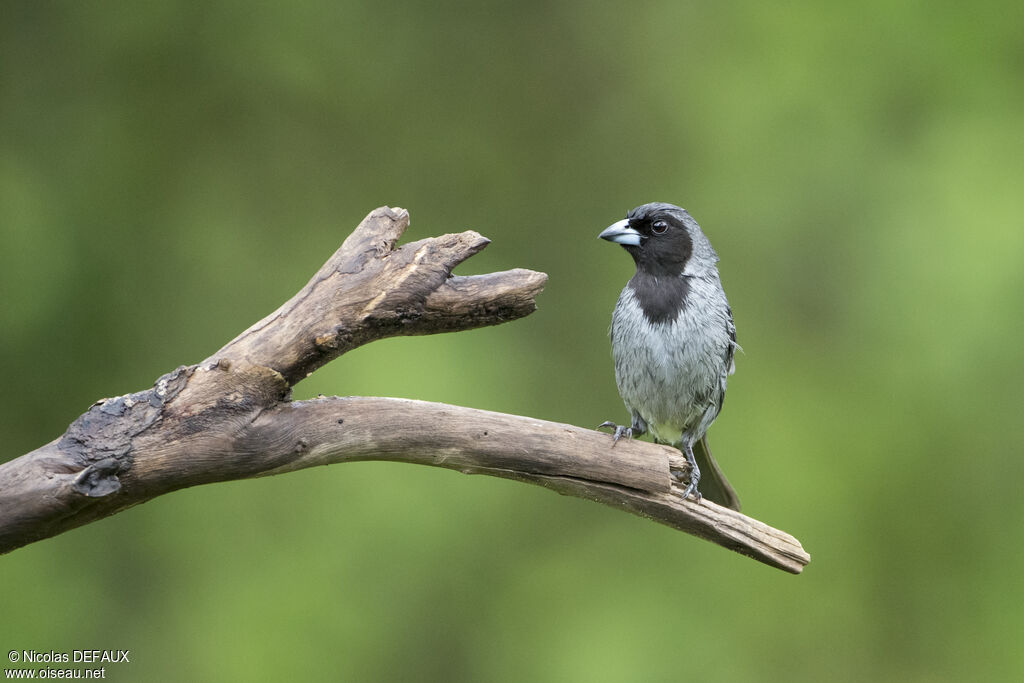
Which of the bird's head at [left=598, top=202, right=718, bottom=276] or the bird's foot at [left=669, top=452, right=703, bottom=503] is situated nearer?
the bird's foot at [left=669, top=452, right=703, bottom=503]

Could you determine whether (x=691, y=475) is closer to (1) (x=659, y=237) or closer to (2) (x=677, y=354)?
(2) (x=677, y=354)

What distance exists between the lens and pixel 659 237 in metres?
4.19

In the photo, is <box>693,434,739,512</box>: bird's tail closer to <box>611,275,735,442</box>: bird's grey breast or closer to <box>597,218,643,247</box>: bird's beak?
<box>611,275,735,442</box>: bird's grey breast

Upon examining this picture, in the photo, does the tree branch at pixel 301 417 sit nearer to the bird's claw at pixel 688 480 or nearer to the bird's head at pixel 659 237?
the bird's claw at pixel 688 480

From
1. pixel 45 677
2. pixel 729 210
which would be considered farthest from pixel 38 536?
pixel 729 210

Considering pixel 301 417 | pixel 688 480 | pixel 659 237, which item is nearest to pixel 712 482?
pixel 688 480

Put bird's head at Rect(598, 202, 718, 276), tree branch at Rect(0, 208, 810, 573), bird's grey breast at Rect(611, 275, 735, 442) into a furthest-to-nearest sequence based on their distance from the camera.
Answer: bird's head at Rect(598, 202, 718, 276)
bird's grey breast at Rect(611, 275, 735, 442)
tree branch at Rect(0, 208, 810, 573)

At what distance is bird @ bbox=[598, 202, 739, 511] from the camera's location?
4.07 meters

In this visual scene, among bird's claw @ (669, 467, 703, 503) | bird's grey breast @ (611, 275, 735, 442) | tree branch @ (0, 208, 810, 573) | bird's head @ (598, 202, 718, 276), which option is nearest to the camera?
tree branch @ (0, 208, 810, 573)

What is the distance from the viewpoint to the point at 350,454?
10.4 feet

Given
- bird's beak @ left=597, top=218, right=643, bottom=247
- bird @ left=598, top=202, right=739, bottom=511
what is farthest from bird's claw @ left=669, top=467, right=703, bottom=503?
bird's beak @ left=597, top=218, right=643, bottom=247

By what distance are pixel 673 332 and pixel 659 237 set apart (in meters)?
0.42

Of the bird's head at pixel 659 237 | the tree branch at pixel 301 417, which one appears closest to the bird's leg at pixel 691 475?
the tree branch at pixel 301 417

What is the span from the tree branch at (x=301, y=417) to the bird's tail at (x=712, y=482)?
1.07 meters
